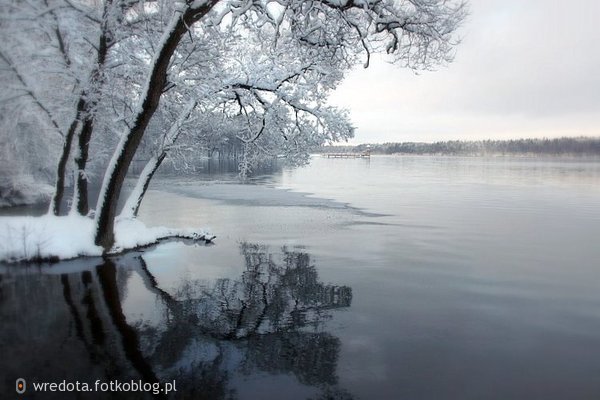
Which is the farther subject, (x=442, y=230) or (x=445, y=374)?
(x=442, y=230)

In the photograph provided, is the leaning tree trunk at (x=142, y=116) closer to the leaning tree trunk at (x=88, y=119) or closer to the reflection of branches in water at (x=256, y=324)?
the reflection of branches in water at (x=256, y=324)

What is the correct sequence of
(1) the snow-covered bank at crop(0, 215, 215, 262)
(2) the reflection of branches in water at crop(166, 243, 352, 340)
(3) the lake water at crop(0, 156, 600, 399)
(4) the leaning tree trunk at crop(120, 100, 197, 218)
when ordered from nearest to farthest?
(3) the lake water at crop(0, 156, 600, 399) → (2) the reflection of branches in water at crop(166, 243, 352, 340) → (1) the snow-covered bank at crop(0, 215, 215, 262) → (4) the leaning tree trunk at crop(120, 100, 197, 218)

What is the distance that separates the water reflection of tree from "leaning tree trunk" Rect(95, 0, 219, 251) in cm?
176

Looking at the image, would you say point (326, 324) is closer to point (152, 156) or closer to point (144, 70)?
point (144, 70)

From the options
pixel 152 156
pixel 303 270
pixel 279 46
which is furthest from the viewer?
pixel 152 156

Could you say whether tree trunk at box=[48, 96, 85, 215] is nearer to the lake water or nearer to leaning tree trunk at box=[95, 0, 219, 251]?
leaning tree trunk at box=[95, 0, 219, 251]

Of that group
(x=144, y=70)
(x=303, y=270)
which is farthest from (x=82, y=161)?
(x=303, y=270)

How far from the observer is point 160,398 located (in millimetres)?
6055

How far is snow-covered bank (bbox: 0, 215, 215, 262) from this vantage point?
13.4 m

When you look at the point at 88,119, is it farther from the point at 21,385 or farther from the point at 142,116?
the point at 21,385

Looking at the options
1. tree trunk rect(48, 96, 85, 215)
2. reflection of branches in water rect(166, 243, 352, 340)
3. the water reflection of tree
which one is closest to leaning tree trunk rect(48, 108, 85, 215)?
tree trunk rect(48, 96, 85, 215)

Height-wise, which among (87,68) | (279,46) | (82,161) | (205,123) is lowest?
(82,161)

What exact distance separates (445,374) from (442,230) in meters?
14.9

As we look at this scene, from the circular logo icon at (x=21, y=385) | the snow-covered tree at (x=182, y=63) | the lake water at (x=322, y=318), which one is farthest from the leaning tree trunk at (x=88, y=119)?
the circular logo icon at (x=21, y=385)
